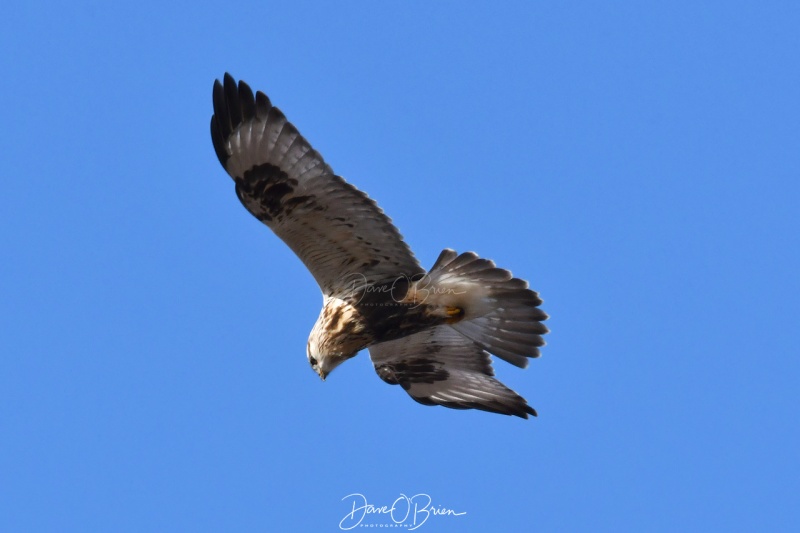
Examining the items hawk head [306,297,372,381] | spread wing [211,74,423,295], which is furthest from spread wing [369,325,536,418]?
spread wing [211,74,423,295]

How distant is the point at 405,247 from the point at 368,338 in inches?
32.8

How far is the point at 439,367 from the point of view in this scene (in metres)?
10.9

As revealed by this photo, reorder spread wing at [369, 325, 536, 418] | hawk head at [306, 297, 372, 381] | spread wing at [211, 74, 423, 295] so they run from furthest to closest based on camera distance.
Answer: spread wing at [369, 325, 536, 418]
hawk head at [306, 297, 372, 381]
spread wing at [211, 74, 423, 295]

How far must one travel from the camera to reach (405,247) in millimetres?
9719

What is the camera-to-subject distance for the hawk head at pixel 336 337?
9.72 meters

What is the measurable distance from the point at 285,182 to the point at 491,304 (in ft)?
6.84

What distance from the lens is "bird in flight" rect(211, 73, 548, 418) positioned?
9.36m

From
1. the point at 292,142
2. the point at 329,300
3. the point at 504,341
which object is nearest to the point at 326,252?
the point at 329,300

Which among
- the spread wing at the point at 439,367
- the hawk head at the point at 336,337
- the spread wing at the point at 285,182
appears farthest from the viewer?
the spread wing at the point at 439,367

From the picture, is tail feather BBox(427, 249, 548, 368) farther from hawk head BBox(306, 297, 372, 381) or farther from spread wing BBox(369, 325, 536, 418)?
hawk head BBox(306, 297, 372, 381)

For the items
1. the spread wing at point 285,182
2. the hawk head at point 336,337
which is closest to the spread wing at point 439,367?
the hawk head at point 336,337

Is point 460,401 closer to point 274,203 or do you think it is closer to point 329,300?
point 329,300

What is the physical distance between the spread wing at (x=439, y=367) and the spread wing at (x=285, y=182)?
4.51 feet

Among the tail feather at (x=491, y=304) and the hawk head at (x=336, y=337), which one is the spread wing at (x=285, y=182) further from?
the hawk head at (x=336, y=337)
